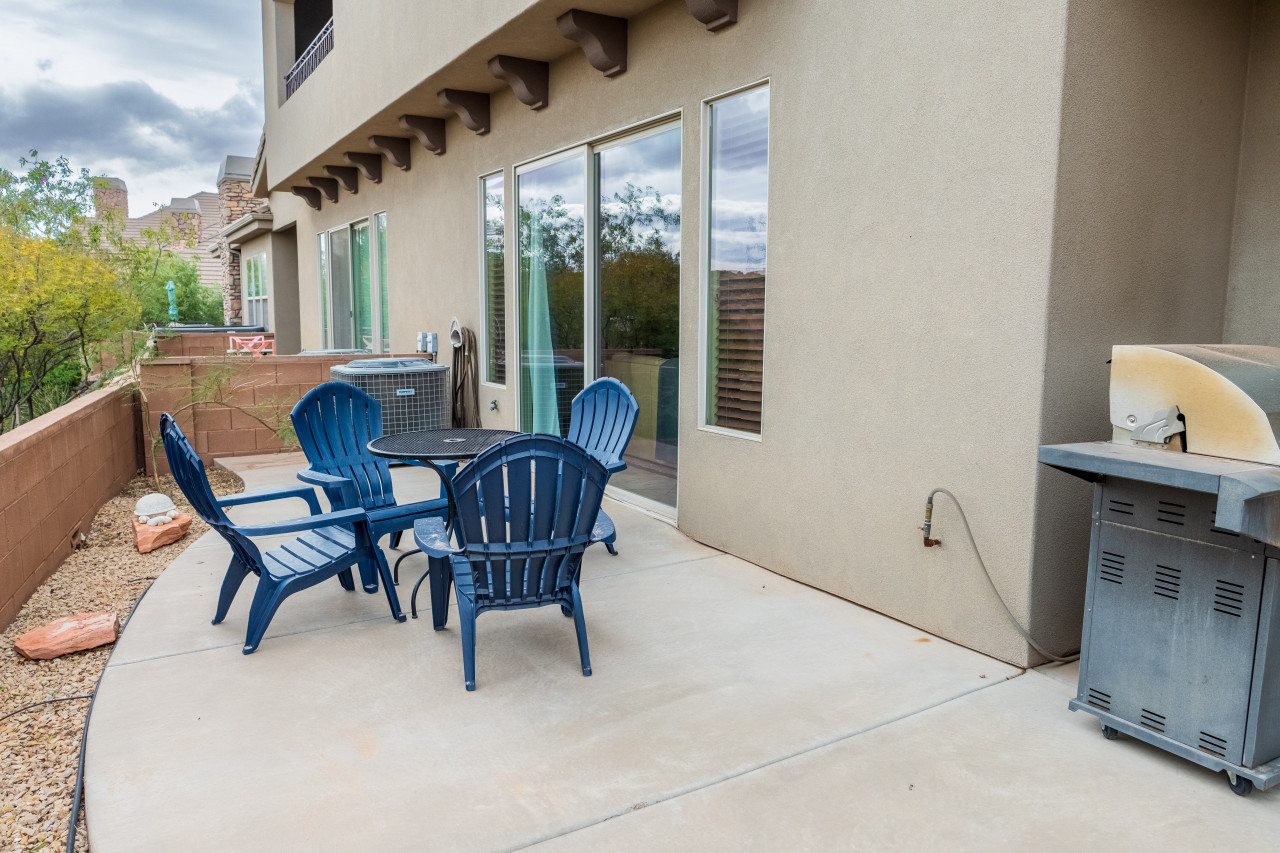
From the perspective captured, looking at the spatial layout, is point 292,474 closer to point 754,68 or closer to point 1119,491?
point 754,68

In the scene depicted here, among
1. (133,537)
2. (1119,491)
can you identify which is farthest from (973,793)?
(133,537)

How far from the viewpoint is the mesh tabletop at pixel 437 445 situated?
3637 millimetres

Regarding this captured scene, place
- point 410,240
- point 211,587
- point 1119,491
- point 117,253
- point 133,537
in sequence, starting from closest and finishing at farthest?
point 1119,491 < point 211,587 < point 133,537 < point 117,253 < point 410,240

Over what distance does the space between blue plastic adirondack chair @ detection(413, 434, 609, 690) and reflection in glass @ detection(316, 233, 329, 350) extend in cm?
978

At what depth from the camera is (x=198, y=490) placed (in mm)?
3076

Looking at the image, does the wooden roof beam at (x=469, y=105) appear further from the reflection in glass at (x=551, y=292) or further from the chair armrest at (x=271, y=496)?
the chair armrest at (x=271, y=496)

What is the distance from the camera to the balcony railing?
9.23 meters

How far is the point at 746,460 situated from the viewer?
4.33 metres

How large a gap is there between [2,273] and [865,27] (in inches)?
243

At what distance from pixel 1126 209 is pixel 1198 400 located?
103 cm

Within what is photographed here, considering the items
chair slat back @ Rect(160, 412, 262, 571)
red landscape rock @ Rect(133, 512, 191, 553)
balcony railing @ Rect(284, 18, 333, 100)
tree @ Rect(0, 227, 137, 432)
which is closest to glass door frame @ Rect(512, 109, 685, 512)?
chair slat back @ Rect(160, 412, 262, 571)

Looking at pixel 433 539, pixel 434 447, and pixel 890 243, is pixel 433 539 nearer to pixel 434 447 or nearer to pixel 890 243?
pixel 434 447

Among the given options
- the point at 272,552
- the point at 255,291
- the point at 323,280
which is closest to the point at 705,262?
the point at 272,552

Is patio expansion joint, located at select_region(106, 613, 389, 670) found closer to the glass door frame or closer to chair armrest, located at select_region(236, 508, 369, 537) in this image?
chair armrest, located at select_region(236, 508, 369, 537)
